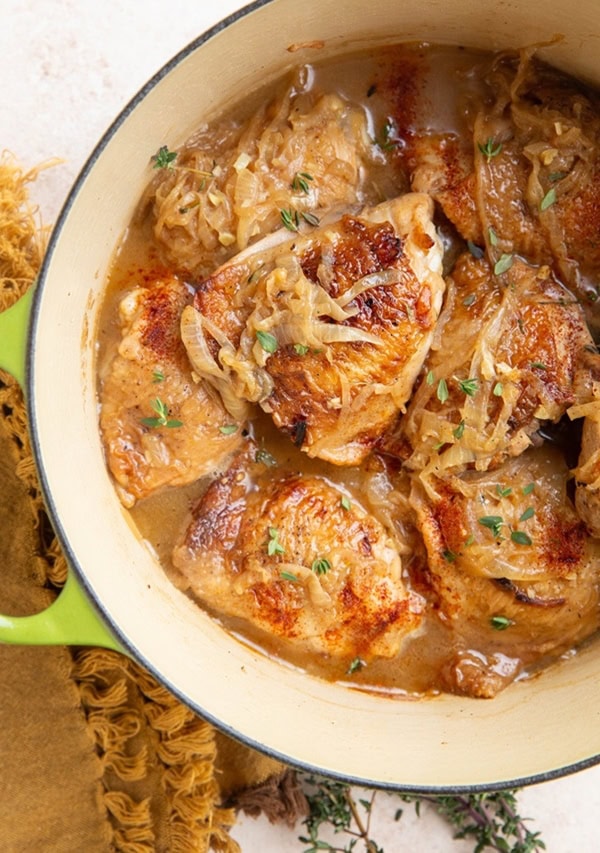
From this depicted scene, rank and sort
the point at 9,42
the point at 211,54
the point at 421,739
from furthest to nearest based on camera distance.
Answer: the point at 9,42 → the point at 421,739 → the point at 211,54

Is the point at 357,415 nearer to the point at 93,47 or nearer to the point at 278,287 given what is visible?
the point at 278,287

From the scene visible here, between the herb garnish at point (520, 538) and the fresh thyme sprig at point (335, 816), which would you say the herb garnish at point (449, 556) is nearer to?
the herb garnish at point (520, 538)

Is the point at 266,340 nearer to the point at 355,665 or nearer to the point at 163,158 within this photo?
the point at 163,158

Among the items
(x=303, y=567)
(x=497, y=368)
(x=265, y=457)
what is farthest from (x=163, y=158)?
(x=303, y=567)

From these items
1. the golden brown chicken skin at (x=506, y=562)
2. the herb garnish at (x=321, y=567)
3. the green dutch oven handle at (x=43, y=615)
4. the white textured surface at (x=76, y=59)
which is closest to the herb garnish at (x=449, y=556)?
the golden brown chicken skin at (x=506, y=562)

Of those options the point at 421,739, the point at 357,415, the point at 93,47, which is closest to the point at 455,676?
the point at 421,739
